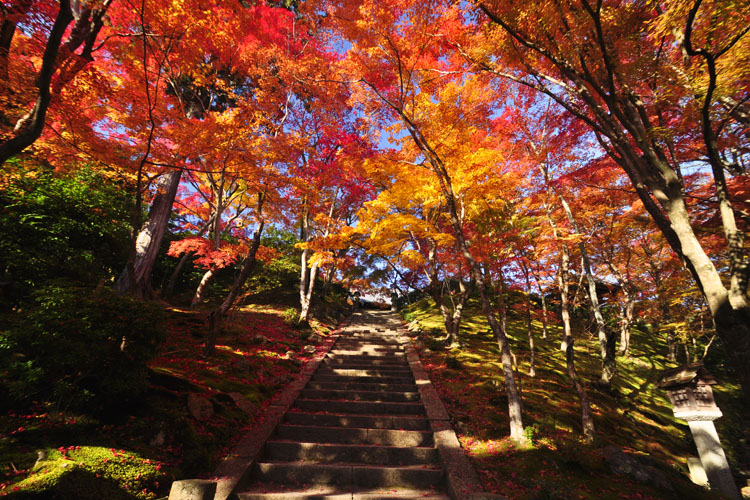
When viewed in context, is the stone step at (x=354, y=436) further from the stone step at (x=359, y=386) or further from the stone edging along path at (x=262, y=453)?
the stone step at (x=359, y=386)

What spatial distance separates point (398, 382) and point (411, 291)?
21.7 m

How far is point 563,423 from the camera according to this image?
237 inches

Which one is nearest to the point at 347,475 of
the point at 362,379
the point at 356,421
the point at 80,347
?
the point at 356,421

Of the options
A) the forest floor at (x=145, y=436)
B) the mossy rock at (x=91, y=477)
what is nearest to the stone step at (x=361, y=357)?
the forest floor at (x=145, y=436)

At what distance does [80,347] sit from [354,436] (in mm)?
4509

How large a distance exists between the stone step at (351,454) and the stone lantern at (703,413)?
5960 millimetres

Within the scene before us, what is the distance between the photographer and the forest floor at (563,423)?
4.26 meters

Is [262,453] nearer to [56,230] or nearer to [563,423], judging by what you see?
[563,423]

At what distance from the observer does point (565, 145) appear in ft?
31.9

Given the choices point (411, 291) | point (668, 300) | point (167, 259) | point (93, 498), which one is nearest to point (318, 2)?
point (167, 259)

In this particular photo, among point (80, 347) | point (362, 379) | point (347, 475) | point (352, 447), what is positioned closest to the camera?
point (80, 347)

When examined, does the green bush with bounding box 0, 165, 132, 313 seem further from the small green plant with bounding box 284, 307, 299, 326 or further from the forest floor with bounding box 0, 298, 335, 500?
the small green plant with bounding box 284, 307, 299, 326

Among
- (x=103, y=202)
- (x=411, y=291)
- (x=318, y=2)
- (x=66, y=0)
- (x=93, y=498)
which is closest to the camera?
(x=93, y=498)

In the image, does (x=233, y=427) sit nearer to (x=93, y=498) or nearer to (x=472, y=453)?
(x=93, y=498)
